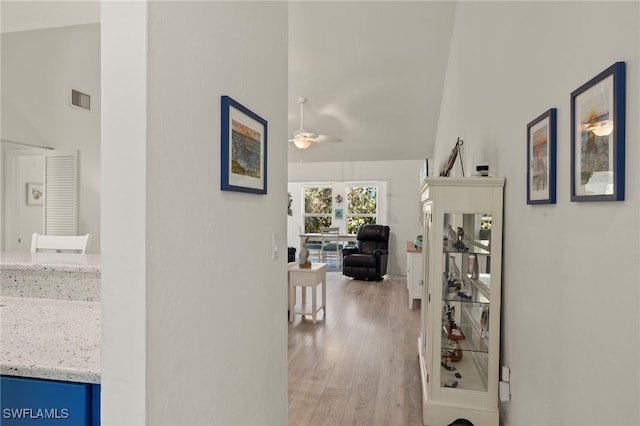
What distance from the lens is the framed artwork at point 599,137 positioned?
1.02 metres

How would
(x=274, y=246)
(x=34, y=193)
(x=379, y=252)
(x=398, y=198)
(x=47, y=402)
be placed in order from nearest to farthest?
(x=47, y=402)
(x=274, y=246)
(x=34, y=193)
(x=379, y=252)
(x=398, y=198)

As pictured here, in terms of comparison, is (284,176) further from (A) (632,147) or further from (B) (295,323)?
(B) (295,323)

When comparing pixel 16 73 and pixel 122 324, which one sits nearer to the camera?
pixel 122 324

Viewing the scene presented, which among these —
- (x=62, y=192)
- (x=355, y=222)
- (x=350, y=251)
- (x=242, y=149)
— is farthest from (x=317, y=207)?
(x=242, y=149)

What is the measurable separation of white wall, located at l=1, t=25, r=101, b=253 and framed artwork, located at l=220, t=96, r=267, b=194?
134 inches

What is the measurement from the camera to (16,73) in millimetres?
3988

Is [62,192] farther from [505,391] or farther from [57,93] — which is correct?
[505,391]

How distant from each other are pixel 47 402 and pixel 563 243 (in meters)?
1.73

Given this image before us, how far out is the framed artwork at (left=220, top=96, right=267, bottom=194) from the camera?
123 centimetres

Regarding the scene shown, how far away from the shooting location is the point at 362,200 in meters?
8.62

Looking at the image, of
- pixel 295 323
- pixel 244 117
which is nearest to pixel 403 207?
pixel 295 323

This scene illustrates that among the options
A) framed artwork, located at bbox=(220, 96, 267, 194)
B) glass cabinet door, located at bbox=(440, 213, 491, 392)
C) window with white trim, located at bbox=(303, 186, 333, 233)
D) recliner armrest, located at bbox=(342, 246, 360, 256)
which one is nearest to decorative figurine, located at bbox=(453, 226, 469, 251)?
glass cabinet door, located at bbox=(440, 213, 491, 392)

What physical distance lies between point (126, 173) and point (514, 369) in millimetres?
2110

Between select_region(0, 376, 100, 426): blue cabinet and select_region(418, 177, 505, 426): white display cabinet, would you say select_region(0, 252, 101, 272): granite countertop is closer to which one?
select_region(0, 376, 100, 426): blue cabinet
